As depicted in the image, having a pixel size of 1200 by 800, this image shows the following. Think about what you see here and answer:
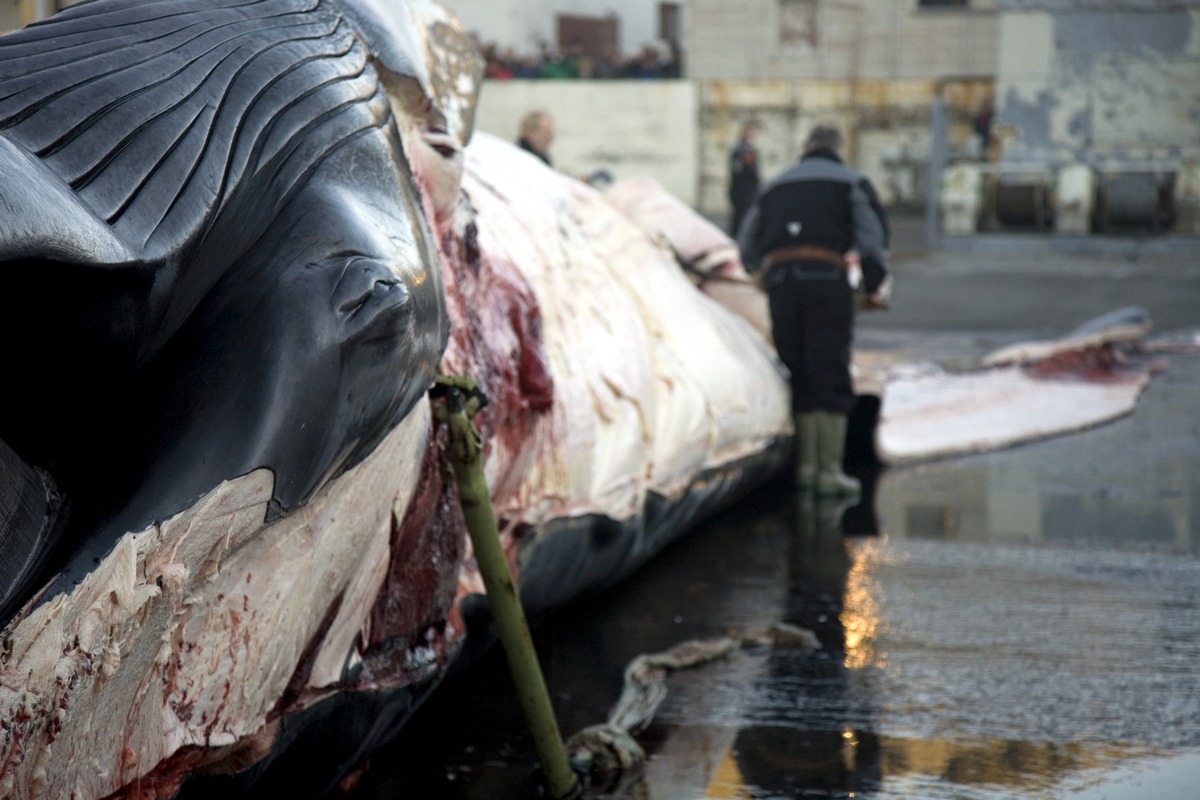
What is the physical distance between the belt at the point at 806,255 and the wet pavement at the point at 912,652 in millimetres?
897

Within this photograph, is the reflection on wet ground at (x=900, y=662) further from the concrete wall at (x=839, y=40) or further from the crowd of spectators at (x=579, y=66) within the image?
the crowd of spectators at (x=579, y=66)

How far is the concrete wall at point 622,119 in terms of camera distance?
93.8 ft

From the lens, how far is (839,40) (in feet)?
93.8

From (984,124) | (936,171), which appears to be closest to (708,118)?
(984,124)

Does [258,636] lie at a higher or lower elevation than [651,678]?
higher

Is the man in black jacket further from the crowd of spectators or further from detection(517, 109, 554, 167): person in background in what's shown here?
the crowd of spectators

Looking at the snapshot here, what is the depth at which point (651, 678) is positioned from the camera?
141 inches

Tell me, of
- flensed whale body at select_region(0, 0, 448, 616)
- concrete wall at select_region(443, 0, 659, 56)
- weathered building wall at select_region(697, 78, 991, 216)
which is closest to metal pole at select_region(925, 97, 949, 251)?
weathered building wall at select_region(697, 78, 991, 216)

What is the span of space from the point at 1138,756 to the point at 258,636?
187 centimetres

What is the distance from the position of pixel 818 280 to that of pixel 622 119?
23.3 m

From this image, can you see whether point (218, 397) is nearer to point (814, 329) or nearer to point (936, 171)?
point (814, 329)

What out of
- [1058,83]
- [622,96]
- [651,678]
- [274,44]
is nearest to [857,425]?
[651,678]

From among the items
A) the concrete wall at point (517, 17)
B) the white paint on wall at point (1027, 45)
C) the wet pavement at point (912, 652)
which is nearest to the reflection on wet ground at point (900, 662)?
the wet pavement at point (912, 652)

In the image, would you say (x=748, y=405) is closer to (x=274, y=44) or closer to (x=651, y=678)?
(x=651, y=678)
